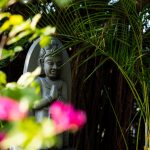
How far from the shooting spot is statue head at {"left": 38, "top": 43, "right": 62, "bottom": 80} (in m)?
2.32

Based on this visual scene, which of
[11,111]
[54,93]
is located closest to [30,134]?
[11,111]

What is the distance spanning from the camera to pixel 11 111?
434 mm

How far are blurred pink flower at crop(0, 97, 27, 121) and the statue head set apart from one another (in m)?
1.87

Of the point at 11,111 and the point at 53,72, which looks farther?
the point at 53,72

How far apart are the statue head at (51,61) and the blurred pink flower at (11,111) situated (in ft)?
6.13

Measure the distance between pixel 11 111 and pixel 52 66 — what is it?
189 cm

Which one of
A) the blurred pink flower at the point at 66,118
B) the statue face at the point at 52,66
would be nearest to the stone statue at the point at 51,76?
the statue face at the point at 52,66

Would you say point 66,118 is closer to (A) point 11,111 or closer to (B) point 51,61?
(A) point 11,111

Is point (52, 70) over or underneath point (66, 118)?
over

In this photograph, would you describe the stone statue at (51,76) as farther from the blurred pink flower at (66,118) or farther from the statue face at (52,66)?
the blurred pink flower at (66,118)

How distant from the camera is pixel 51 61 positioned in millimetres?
2324

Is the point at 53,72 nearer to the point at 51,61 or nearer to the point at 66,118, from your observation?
the point at 51,61

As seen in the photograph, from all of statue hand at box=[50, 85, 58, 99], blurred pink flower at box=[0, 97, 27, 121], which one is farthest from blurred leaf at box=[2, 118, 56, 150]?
statue hand at box=[50, 85, 58, 99]

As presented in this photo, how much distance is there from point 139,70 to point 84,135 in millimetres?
1014
